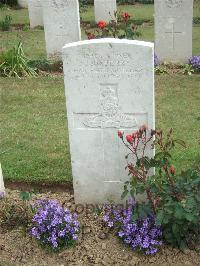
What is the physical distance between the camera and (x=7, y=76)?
9.53 metres

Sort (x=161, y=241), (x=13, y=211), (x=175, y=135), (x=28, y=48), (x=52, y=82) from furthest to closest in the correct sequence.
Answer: (x=28, y=48) → (x=52, y=82) → (x=175, y=135) → (x=13, y=211) → (x=161, y=241)

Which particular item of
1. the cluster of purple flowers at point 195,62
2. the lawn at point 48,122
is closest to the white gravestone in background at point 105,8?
the cluster of purple flowers at point 195,62

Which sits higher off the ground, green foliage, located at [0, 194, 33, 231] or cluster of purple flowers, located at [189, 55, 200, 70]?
cluster of purple flowers, located at [189, 55, 200, 70]

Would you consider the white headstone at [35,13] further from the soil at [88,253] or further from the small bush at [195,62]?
the soil at [88,253]

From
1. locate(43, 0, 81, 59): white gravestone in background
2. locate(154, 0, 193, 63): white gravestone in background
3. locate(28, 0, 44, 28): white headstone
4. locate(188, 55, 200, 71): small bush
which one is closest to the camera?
locate(188, 55, 200, 71): small bush

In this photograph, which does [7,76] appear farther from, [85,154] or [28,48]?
[85,154]

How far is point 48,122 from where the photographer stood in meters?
7.20

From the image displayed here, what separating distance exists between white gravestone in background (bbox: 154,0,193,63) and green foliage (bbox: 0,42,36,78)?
9.04ft

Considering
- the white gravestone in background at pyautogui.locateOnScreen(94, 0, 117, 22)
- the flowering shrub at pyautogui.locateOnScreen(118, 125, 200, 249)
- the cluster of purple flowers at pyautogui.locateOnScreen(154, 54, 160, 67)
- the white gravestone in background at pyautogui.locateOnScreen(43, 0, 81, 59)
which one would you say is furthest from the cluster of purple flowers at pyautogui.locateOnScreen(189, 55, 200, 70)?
the flowering shrub at pyautogui.locateOnScreen(118, 125, 200, 249)

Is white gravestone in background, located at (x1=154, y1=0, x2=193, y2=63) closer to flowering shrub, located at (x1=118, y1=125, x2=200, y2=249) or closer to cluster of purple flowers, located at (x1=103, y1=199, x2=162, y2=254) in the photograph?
flowering shrub, located at (x1=118, y1=125, x2=200, y2=249)

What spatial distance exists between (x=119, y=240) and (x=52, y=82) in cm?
534

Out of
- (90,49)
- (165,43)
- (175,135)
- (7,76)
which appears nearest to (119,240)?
(90,49)

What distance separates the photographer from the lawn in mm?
5715

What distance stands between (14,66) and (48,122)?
2786mm
